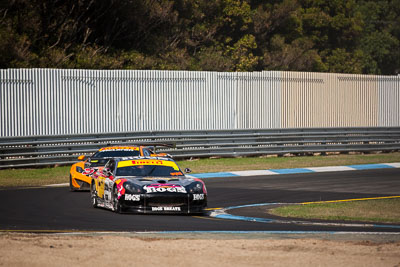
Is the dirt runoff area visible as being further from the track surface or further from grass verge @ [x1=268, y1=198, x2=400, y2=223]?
grass verge @ [x1=268, y1=198, x2=400, y2=223]

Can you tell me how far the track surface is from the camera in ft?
43.4

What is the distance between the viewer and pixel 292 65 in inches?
2165

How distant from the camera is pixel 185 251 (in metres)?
10.3

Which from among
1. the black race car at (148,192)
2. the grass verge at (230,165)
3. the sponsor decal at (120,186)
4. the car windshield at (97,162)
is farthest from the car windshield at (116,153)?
the sponsor decal at (120,186)

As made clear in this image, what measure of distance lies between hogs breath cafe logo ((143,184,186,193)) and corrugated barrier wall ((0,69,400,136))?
12014 mm

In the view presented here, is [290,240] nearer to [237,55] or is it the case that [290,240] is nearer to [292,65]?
[237,55]

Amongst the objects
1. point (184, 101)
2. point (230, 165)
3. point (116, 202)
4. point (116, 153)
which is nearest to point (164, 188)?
point (116, 202)

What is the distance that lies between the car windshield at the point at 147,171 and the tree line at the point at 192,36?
57.9 ft

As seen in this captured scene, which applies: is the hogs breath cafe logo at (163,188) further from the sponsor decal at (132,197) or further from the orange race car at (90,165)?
the orange race car at (90,165)

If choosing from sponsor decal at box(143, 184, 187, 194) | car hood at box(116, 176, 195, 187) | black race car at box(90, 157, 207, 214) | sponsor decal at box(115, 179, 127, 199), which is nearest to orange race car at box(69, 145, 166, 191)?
black race car at box(90, 157, 207, 214)

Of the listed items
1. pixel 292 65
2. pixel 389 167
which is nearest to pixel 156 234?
pixel 389 167

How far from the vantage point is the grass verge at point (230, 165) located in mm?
23500

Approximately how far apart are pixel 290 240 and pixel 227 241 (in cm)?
89

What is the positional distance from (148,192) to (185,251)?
4915 mm
